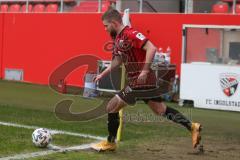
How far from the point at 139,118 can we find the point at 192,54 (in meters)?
3.64

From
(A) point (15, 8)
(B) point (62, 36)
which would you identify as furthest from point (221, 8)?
(A) point (15, 8)

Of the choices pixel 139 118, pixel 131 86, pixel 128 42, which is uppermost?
pixel 128 42

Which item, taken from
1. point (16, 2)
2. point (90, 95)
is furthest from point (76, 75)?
point (16, 2)

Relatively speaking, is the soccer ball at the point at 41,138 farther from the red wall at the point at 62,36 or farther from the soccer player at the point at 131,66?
the red wall at the point at 62,36

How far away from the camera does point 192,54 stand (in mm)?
14469

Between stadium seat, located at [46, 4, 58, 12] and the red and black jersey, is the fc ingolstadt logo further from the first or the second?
stadium seat, located at [46, 4, 58, 12]

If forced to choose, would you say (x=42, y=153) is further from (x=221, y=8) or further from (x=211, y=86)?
(x=221, y=8)

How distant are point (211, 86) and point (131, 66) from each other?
6303 mm

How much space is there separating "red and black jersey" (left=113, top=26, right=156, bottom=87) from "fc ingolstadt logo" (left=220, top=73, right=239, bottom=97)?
5.96 meters

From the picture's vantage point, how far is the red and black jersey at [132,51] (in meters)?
7.30

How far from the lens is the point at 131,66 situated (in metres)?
7.56

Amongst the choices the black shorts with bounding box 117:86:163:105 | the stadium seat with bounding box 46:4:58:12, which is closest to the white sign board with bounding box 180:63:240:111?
the black shorts with bounding box 117:86:163:105

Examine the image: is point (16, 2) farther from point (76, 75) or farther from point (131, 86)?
point (131, 86)

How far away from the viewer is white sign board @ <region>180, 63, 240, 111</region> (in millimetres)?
13164
